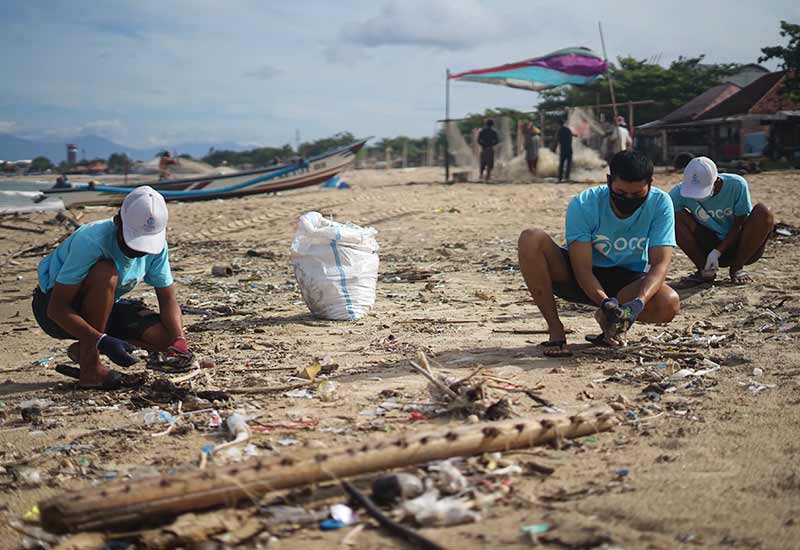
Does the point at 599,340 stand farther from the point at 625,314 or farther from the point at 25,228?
the point at 25,228

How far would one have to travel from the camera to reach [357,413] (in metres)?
3.24

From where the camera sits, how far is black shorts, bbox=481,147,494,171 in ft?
54.4

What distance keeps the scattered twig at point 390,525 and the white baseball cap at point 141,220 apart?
5.84 feet

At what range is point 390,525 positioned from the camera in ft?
7.03

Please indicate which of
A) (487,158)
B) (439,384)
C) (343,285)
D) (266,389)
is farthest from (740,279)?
(487,158)

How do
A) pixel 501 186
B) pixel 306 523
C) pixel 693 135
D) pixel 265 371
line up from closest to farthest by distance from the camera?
pixel 306 523 → pixel 265 371 → pixel 501 186 → pixel 693 135

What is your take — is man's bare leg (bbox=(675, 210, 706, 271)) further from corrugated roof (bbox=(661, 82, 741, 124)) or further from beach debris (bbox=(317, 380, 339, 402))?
corrugated roof (bbox=(661, 82, 741, 124))

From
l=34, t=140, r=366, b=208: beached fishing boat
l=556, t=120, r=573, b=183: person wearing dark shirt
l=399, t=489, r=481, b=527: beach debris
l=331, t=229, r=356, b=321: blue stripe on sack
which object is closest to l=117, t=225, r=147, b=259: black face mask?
l=331, t=229, r=356, b=321: blue stripe on sack

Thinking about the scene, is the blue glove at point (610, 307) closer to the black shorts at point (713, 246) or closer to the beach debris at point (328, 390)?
the beach debris at point (328, 390)

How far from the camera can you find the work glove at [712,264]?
583cm

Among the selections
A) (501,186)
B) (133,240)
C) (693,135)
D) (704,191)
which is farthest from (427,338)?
(693,135)

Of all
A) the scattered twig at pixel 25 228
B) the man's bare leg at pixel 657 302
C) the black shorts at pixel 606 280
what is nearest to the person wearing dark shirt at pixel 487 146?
the scattered twig at pixel 25 228

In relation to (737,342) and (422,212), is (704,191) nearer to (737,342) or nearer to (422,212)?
(737,342)

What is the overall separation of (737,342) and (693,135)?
67.2 feet
